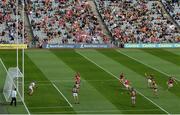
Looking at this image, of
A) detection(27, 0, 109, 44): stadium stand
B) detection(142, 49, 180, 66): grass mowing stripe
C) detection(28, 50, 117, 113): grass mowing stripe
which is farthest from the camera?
detection(27, 0, 109, 44): stadium stand

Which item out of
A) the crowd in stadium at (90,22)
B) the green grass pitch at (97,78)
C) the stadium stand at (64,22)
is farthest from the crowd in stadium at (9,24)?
the green grass pitch at (97,78)

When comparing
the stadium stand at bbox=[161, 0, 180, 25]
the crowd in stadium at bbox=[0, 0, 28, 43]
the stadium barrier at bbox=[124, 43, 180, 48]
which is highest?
the stadium stand at bbox=[161, 0, 180, 25]

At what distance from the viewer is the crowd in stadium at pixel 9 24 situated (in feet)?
217

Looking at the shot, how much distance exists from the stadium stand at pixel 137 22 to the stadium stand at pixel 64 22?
2.09 metres

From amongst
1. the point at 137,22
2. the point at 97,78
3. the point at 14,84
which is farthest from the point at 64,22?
the point at 14,84

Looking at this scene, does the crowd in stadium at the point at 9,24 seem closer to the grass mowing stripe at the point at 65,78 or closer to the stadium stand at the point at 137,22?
the grass mowing stripe at the point at 65,78

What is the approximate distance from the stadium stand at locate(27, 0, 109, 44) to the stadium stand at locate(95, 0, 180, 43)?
6.85ft

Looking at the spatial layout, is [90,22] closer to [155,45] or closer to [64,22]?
[64,22]

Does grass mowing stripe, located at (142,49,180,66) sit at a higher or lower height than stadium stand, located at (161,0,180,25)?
lower

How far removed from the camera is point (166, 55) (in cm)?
6150

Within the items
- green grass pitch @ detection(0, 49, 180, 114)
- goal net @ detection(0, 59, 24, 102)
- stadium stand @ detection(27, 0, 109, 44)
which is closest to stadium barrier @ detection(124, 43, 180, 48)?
green grass pitch @ detection(0, 49, 180, 114)

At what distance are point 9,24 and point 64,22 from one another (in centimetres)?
744

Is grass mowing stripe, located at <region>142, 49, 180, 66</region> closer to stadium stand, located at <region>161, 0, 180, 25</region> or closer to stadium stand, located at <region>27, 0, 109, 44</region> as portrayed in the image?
stadium stand, located at <region>27, 0, 109, 44</region>

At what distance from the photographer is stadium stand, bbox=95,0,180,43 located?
70.5 m
